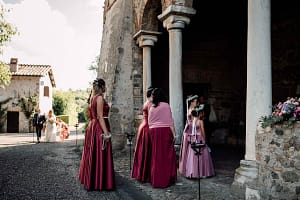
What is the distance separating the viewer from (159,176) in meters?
4.87

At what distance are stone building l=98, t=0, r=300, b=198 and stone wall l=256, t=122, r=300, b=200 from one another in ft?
10.2

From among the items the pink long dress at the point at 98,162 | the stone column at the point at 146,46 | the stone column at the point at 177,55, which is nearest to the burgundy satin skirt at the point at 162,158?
the pink long dress at the point at 98,162

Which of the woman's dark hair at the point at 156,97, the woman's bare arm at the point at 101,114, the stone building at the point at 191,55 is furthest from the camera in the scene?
the stone building at the point at 191,55

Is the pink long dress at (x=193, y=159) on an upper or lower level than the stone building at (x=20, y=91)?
lower

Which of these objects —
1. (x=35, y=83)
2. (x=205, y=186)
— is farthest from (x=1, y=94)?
(x=205, y=186)

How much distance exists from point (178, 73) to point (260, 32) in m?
2.63

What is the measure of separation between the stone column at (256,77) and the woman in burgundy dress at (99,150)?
1.99m

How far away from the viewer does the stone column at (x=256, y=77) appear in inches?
163

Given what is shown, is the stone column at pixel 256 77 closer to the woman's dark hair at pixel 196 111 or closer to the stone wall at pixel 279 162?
the stone wall at pixel 279 162

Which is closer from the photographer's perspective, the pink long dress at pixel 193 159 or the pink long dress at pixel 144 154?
the pink long dress at pixel 144 154

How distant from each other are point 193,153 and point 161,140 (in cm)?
85

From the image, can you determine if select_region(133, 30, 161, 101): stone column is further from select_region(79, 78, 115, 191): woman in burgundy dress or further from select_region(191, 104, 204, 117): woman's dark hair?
select_region(79, 78, 115, 191): woman in burgundy dress

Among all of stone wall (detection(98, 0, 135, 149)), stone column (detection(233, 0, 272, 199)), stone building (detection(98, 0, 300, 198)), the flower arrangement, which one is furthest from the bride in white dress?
the flower arrangement

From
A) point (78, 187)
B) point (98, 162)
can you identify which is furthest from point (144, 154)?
point (78, 187)
